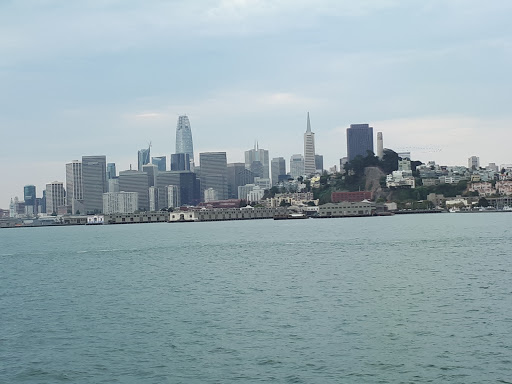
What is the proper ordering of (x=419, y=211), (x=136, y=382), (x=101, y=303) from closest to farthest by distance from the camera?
(x=136, y=382), (x=101, y=303), (x=419, y=211)

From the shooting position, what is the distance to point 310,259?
5309 centimetres

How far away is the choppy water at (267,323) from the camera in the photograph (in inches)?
811

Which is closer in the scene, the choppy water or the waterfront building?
the choppy water

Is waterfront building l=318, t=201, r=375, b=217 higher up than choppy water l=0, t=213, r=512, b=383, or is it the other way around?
waterfront building l=318, t=201, r=375, b=217

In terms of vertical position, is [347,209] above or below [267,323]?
above

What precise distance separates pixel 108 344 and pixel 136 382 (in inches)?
202

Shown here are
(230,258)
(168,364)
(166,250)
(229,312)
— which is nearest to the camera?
(168,364)

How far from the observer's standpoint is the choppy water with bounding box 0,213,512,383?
67.6ft

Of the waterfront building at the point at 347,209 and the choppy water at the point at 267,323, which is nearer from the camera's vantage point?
the choppy water at the point at 267,323

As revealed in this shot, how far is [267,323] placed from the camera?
27.0 m

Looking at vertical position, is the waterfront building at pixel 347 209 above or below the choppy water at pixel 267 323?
above

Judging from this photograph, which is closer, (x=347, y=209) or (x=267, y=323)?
(x=267, y=323)

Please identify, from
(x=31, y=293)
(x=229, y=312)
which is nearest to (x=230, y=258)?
(x=31, y=293)

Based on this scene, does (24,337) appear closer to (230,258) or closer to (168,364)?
(168,364)
